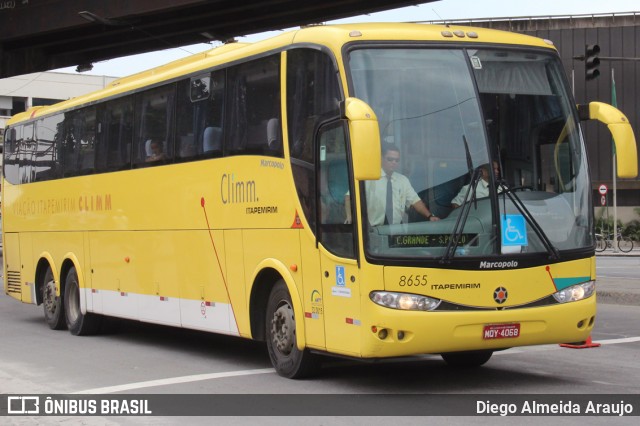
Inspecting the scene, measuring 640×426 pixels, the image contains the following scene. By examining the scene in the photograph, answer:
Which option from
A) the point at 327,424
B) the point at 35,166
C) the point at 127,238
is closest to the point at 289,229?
the point at 327,424

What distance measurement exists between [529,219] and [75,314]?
9605mm

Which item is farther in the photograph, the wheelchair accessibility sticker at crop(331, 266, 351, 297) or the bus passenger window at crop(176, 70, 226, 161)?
the bus passenger window at crop(176, 70, 226, 161)

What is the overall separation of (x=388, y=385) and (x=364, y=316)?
1.36m

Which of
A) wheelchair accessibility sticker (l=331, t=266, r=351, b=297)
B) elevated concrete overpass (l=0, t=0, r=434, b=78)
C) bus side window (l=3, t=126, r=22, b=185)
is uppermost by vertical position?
elevated concrete overpass (l=0, t=0, r=434, b=78)

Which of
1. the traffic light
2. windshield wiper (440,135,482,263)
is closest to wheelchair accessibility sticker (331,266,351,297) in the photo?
windshield wiper (440,135,482,263)

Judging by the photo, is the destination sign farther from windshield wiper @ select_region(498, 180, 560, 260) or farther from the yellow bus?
windshield wiper @ select_region(498, 180, 560, 260)

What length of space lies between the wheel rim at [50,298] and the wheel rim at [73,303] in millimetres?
490

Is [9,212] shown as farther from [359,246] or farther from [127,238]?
[359,246]

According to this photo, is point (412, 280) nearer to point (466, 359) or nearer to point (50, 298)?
point (466, 359)

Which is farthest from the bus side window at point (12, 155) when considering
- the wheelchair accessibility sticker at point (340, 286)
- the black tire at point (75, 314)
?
the wheelchair accessibility sticker at point (340, 286)

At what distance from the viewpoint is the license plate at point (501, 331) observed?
9.83m

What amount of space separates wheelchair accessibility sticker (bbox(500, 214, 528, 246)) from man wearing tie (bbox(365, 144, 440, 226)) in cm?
71

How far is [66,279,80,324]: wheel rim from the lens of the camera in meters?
17.3

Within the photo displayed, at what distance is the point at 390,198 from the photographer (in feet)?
31.8
